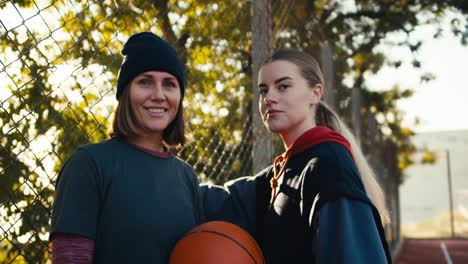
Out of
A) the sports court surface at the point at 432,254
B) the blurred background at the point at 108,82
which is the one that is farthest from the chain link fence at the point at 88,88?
the sports court surface at the point at 432,254

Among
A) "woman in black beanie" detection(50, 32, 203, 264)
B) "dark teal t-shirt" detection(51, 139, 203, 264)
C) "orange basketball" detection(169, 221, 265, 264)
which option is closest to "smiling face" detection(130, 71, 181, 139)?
"woman in black beanie" detection(50, 32, 203, 264)

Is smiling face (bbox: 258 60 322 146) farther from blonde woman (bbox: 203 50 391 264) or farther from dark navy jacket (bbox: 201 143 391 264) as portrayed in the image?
dark navy jacket (bbox: 201 143 391 264)

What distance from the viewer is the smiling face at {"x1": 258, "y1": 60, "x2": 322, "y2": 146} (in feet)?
8.84

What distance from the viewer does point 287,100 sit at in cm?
269

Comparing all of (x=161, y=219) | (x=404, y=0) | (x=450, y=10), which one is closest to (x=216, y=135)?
(x=161, y=219)

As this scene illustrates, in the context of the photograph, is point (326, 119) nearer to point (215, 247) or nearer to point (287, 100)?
point (287, 100)

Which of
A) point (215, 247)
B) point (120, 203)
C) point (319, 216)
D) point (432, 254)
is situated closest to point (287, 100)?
point (319, 216)

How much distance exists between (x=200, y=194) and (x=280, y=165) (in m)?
0.39

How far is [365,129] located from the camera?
9719mm

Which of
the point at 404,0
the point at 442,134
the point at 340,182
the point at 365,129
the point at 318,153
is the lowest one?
the point at 340,182

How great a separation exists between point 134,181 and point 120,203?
103 millimetres

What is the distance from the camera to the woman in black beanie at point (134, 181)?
6.57 ft

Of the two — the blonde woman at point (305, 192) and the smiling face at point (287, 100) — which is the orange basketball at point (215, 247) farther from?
the smiling face at point (287, 100)

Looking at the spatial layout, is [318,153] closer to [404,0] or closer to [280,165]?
[280,165]
